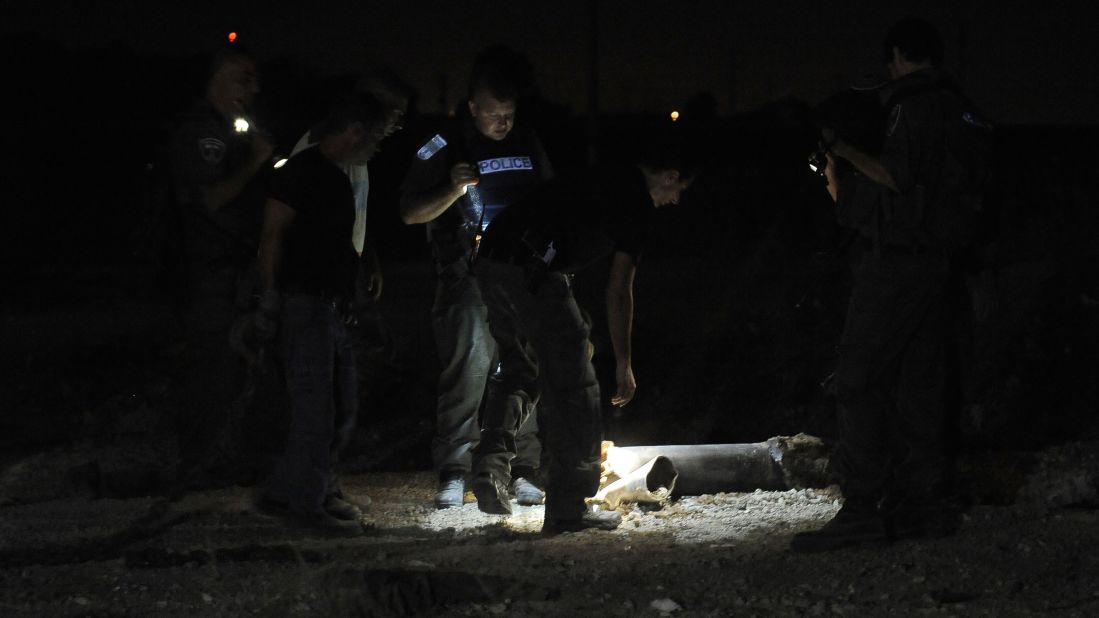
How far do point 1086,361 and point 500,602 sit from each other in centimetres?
607

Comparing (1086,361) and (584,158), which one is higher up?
(584,158)

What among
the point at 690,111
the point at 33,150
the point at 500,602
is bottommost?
the point at 500,602

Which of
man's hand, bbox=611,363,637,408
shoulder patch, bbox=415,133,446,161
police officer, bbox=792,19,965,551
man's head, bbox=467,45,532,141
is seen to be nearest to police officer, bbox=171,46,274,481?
shoulder patch, bbox=415,133,446,161

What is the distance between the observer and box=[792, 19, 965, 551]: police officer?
529 centimetres

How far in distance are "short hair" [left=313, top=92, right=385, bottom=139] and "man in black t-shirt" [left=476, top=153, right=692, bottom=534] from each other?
0.71 metres

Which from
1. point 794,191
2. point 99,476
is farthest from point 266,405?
point 794,191

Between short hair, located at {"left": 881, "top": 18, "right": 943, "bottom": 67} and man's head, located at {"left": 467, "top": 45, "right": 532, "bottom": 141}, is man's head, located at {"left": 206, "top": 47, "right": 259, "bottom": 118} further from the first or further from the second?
short hair, located at {"left": 881, "top": 18, "right": 943, "bottom": 67}

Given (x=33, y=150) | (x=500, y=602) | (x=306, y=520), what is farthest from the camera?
(x=33, y=150)

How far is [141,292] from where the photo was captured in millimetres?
17375

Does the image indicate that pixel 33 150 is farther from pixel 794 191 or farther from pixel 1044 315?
pixel 1044 315

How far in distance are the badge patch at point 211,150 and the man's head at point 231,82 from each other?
0.16 m

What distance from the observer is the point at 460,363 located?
6.66 metres

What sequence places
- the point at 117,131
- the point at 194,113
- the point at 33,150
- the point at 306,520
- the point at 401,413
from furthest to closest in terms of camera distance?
1. the point at 117,131
2. the point at 33,150
3. the point at 401,413
4. the point at 194,113
5. the point at 306,520

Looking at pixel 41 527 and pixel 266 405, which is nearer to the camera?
pixel 41 527
